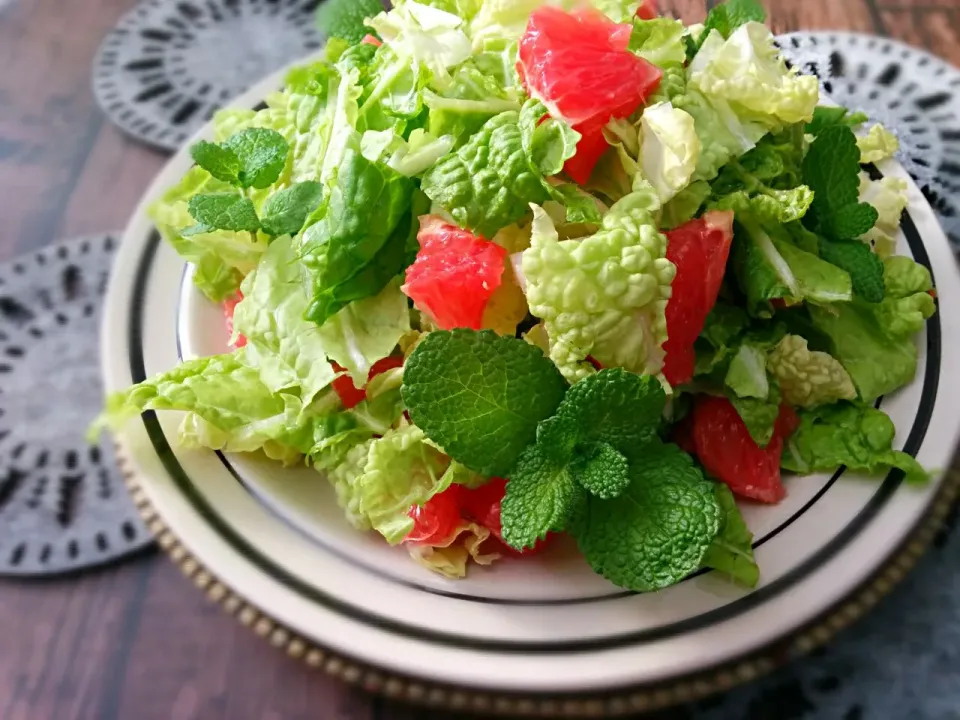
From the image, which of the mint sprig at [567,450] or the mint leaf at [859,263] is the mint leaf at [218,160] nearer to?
the mint sprig at [567,450]

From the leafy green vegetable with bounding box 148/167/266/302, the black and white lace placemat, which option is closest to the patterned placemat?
the black and white lace placemat

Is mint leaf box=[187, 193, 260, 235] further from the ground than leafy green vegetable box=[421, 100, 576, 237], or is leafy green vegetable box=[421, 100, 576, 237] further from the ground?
leafy green vegetable box=[421, 100, 576, 237]

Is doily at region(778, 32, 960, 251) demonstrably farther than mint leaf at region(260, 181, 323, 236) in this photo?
Yes

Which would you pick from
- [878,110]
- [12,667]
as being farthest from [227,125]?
[878,110]

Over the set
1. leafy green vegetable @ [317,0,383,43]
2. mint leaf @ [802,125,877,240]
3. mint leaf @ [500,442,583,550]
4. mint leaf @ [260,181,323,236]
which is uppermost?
leafy green vegetable @ [317,0,383,43]

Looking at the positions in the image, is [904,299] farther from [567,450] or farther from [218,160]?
[218,160]

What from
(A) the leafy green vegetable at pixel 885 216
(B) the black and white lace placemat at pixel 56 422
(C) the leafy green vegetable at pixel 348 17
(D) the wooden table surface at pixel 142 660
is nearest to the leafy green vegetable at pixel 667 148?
(A) the leafy green vegetable at pixel 885 216

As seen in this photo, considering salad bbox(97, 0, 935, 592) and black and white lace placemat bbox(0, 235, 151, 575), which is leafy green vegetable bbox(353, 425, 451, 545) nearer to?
salad bbox(97, 0, 935, 592)
